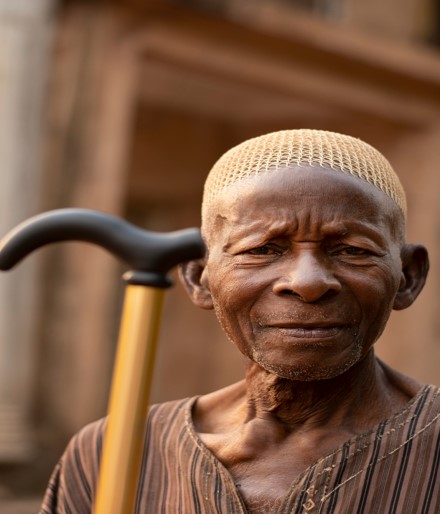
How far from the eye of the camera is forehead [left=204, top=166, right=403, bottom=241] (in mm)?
1510

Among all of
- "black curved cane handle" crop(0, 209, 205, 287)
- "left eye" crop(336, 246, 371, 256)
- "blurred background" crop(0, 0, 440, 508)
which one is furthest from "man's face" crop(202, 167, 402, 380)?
"blurred background" crop(0, 0, 440, 508)

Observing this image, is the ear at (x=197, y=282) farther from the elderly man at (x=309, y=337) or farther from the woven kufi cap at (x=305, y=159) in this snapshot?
the woven kufi cap at (x=305, y=159)

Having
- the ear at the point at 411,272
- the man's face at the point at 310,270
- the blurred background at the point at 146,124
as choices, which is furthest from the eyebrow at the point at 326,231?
the blurred background at the point at 146,124

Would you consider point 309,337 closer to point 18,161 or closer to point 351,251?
point 351,251

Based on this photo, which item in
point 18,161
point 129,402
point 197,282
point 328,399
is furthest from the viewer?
point 18,161

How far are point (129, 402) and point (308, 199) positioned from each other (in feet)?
1.54

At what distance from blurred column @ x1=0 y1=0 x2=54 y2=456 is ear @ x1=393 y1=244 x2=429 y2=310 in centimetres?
449

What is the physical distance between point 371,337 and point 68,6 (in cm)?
538

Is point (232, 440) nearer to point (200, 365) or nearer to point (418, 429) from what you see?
point (418, 429)

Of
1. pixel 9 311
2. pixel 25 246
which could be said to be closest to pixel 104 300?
pixel 9 311

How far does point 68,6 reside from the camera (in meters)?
6.50

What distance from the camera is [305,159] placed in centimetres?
155

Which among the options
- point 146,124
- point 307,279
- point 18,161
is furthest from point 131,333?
point 146,124

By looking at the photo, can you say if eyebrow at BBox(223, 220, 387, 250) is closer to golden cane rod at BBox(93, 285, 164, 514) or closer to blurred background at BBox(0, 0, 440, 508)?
golden cane rod at BBox(93, 285, 164, 514)
